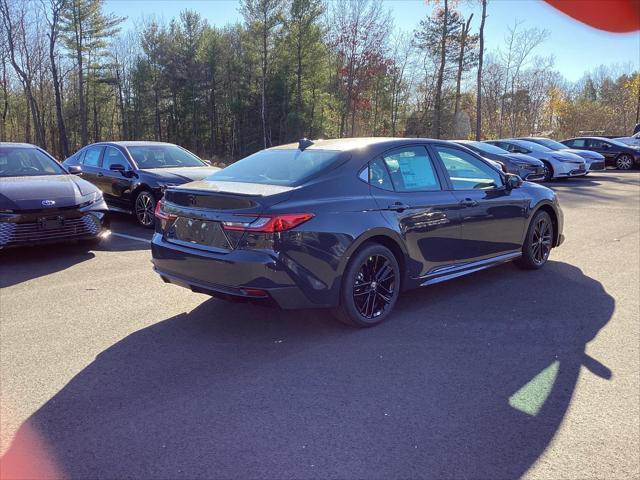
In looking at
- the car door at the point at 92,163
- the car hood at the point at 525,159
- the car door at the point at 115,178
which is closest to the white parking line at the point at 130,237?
the car door at the point at 115,178

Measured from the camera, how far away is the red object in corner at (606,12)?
2.98 ft

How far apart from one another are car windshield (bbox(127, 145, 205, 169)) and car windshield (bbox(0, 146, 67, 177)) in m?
1.53

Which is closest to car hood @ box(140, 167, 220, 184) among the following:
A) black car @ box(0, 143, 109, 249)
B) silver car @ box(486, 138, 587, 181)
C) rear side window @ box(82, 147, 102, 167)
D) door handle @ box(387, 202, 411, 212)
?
black car @ box(0, 143, 109, 249)

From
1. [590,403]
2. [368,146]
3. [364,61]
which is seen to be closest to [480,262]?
[368,146]

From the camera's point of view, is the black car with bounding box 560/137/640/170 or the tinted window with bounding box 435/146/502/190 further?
the black car with bounding box 560/137/640/170

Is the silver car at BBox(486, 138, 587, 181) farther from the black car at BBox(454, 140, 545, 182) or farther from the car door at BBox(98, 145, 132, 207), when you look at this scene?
the car door at BBox(98, 145, 132, 207)

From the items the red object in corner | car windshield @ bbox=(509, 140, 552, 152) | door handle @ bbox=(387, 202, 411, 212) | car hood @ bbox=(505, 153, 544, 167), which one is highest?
car windshield @ bbox=(509, 140, 552, 152)

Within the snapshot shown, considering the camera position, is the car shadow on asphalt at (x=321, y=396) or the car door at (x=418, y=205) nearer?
the car shadow on asphalt at (x=321, y=396)

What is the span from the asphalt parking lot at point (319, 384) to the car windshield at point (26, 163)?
2622 mm

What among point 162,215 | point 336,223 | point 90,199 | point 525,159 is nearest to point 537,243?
point 336,223

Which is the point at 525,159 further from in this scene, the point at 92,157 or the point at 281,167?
the point at 281,167

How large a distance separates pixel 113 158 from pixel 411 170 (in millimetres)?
6829

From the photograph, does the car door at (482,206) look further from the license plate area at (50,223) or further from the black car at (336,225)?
the license plate area at (50,223)

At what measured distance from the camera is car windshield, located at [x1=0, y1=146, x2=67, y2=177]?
7734 millimetres
